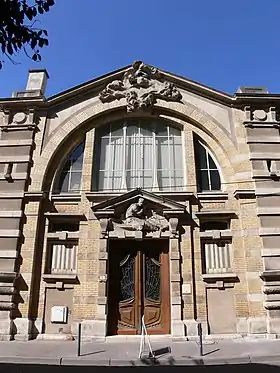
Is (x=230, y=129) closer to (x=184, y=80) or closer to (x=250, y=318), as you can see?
(x=184, y=80)

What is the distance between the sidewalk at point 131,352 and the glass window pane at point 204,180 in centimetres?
553

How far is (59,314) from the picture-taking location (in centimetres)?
1225

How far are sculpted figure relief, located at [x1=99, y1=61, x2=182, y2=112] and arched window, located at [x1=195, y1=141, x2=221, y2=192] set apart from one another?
241 cm

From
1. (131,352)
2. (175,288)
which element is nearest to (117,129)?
(175,288)

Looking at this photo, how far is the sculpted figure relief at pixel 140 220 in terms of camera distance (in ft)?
42.8

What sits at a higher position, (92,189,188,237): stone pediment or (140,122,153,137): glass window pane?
(140,122,153,137): glass window pane

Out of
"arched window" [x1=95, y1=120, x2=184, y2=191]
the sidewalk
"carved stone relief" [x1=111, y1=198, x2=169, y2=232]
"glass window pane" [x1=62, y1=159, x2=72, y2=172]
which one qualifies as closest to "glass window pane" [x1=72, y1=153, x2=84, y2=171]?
"glass window pane" [x1=62, y1=159, x2=72, y2=172]

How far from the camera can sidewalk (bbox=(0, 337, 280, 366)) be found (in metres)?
9.16

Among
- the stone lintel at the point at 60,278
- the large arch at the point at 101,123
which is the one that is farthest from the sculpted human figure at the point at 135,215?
the large arch at the point at 101,123

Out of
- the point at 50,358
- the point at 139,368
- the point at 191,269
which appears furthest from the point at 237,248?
the point at 50,358

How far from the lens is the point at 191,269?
1258cm

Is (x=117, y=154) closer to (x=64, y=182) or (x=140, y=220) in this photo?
(x=64, y=182)

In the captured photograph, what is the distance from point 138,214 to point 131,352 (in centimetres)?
476

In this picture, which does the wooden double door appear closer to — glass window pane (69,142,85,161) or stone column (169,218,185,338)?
stone column (169,218,185,338)
